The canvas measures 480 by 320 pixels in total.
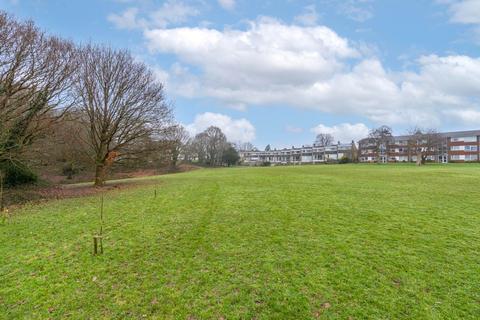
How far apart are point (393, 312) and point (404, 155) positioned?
9747cm

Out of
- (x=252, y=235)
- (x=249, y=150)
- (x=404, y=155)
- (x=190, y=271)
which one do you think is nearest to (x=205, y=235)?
(x=252, y=235)

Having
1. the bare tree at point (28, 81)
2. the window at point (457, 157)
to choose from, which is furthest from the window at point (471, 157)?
the bare tree at point (28, 81)

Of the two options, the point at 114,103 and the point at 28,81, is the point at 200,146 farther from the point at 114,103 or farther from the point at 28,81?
the point at 28,81

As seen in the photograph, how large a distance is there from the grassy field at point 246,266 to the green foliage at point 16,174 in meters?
9.59

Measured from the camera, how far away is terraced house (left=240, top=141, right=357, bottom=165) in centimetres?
11175

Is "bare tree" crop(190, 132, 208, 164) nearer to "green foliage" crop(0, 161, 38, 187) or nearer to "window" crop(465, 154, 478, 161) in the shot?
"green foliage" crop(0, 161, 38, 187)

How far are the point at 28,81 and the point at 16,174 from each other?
743cm

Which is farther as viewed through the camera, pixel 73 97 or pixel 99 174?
pixel 99 174

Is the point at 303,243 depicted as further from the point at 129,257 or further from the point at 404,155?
the point at 404,155

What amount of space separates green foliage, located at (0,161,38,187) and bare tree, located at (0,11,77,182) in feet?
3.19

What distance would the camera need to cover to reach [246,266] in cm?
583

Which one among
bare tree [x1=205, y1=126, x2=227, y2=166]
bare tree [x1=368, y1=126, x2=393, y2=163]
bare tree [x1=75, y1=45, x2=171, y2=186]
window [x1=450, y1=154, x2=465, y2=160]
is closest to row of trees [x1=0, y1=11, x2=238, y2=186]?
bare tree [x1=75, y1=45, x2=171, y2=186]

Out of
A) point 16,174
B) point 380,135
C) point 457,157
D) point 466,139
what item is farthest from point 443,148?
point 16,174

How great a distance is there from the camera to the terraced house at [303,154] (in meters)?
112
